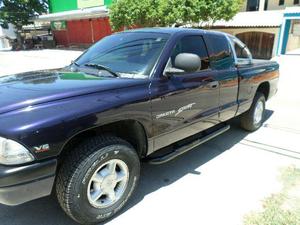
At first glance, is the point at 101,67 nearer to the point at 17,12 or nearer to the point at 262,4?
the point at 262,4

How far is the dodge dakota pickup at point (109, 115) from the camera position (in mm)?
2242

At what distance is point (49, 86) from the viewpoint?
9.12 ft

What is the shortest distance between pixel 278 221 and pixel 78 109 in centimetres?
218

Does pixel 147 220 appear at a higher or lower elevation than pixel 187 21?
lower

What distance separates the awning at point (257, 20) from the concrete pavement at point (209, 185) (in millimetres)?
17890

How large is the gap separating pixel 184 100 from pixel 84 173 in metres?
1.48

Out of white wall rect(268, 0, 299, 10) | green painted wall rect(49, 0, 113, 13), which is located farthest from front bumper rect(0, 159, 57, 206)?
green painted wall rect(49, 0, 113, 13)

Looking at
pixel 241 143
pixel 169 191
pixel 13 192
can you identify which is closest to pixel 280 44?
pixel 241 143

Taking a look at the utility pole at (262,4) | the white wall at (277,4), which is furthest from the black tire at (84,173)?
the utility pole at (262,4)

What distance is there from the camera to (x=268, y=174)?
153 inches

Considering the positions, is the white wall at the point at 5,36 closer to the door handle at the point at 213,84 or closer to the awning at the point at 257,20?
the awning at the point at 257,20

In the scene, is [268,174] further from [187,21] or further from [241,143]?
[187,21]

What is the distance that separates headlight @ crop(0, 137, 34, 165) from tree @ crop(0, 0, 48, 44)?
39450 mm

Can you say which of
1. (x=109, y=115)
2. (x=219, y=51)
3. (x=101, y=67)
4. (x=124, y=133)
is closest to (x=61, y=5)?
(x=219, y=51)
